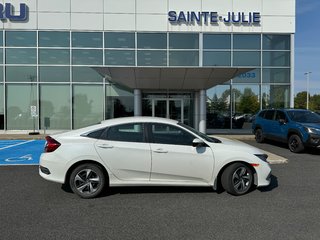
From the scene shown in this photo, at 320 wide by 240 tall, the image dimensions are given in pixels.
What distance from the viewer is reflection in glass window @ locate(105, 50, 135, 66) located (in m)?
19.9

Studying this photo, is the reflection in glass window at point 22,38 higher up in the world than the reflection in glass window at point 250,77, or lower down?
higher up

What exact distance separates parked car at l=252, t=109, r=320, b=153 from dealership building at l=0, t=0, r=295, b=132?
17.7ft

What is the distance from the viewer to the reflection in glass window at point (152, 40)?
786 inches

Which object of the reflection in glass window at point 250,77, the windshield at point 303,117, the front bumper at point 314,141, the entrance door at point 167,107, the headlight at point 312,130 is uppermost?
the reflection in glass window at point 250,77

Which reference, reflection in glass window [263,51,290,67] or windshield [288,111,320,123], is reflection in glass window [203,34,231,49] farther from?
windshield [288,111,320,123]

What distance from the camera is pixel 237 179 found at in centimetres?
609

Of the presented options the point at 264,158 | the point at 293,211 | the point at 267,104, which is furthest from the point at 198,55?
the point at 293,211

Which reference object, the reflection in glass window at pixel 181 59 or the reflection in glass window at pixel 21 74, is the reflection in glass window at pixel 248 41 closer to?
the reflection in glass window at pixel 181 59

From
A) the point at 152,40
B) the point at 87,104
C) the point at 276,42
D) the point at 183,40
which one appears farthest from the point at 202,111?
the point at 276,42

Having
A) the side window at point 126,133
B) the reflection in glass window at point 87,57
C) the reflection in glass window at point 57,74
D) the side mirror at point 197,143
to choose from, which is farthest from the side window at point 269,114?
the reflection in glass window at point 57,74

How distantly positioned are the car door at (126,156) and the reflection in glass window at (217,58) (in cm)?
1529

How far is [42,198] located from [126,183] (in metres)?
1.64

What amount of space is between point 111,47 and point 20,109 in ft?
23.8

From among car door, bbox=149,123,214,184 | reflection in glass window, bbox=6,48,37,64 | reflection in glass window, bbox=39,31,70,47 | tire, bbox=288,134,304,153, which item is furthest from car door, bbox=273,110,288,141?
reflection in glass window, bbox=6,48,37,64
